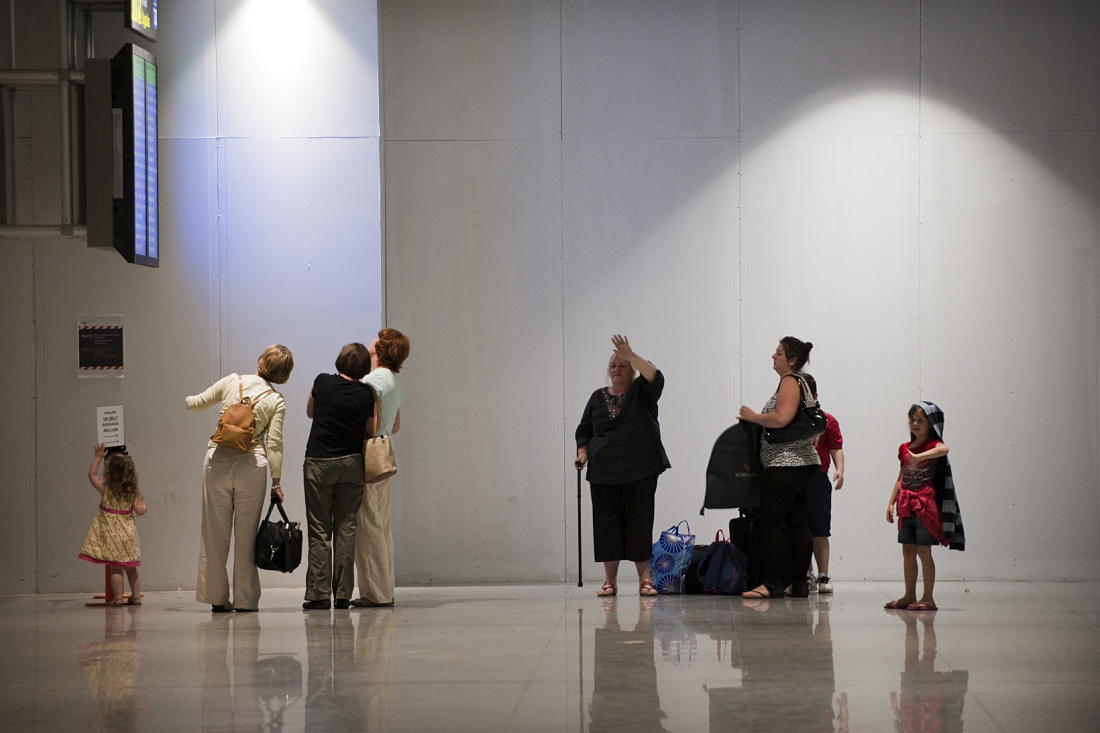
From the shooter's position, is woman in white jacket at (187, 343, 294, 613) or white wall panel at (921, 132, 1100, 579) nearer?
woman in white jacket at (187, 343, 294, 613)

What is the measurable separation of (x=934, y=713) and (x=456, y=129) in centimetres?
538

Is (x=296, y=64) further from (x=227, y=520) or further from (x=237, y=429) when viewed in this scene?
(x=227, y=520)

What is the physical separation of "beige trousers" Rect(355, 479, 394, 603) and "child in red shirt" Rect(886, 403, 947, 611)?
2.72 metres

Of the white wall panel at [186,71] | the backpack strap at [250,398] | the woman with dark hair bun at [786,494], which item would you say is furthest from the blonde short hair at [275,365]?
the woman with dark hair bun at [786,494]

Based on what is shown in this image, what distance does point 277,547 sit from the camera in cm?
653

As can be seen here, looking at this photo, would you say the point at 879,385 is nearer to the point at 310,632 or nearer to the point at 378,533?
the point at 378,533

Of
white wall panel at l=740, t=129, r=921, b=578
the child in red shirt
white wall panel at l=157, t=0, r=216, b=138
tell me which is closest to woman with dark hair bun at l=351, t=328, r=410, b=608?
white wall panel at l=157, t=0, r=216, b=138

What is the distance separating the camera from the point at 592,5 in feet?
26.6

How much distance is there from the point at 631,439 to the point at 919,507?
1.65m

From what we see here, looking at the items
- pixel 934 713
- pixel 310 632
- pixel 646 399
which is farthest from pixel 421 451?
pixel 934 713

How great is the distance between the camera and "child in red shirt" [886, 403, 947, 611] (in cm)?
627

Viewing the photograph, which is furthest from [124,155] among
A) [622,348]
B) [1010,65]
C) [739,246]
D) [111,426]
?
[1010,65]

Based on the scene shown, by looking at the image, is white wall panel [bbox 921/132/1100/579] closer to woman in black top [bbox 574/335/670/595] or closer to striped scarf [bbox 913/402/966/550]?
striped scarf [bbox 913/402/966/550]

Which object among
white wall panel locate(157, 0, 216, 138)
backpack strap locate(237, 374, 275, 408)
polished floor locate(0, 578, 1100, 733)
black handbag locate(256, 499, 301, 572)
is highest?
white wall panel locate(157, 0, 216, 138)
